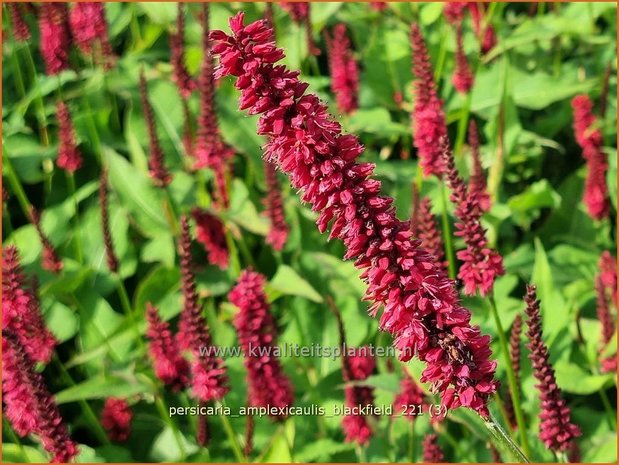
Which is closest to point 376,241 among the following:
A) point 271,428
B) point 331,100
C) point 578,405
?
point 271,428

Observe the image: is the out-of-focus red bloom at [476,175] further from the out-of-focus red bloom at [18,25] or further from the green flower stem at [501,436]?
the out-of-focus red bloom at [18,25]

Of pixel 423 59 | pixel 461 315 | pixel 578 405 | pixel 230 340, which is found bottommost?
pixel 578 405

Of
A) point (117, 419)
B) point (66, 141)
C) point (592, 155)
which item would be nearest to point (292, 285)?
point (117, 419)

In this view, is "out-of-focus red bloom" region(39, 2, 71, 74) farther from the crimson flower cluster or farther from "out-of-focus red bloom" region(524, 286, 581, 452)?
"out-of-focus red bloom" region(524, 286, 581, 452)

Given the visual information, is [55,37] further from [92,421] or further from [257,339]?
[257,339]

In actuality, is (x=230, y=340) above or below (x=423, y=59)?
below

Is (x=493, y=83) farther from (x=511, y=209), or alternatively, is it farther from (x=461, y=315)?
(x=461, y=315)

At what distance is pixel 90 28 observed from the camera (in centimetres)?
391

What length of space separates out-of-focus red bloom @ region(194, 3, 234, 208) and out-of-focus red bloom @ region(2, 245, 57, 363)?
943 millimetres

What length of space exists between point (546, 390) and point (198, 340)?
975mm

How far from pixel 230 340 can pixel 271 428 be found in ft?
1.24

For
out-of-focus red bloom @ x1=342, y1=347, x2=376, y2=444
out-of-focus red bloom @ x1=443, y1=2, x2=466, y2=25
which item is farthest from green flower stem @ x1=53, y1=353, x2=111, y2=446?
out-of-focus red bloom @ x1=443, y1=2, x2=466, y2=25

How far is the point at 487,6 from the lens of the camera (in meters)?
4.79

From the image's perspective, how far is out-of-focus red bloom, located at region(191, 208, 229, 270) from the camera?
11.1ft
